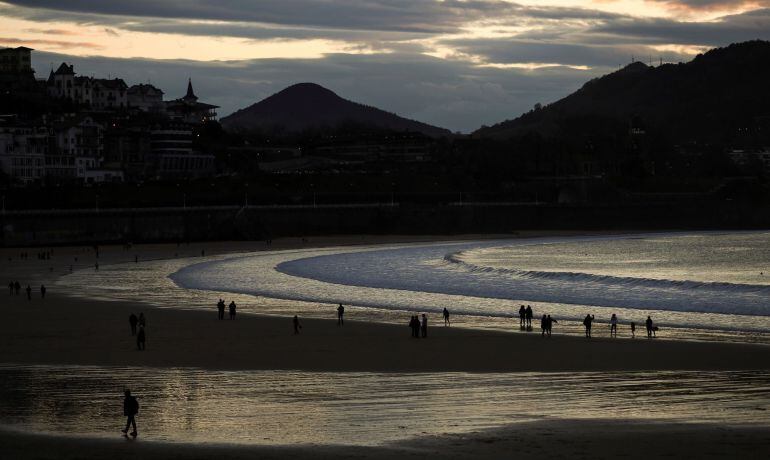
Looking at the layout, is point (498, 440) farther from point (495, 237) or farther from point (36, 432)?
point (495, 237)

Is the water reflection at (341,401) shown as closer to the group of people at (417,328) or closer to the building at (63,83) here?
the group of people at (417,328)

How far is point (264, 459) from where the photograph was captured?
61.0ft

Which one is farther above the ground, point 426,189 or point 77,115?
point 77,115

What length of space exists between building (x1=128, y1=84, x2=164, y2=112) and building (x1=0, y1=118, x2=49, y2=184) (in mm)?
63199

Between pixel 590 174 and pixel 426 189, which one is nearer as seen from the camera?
pixel 426 189

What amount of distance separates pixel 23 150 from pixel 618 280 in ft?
252

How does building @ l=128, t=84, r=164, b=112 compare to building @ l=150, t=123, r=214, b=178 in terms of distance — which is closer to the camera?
building @ l=150, t=123, r=214, b=178

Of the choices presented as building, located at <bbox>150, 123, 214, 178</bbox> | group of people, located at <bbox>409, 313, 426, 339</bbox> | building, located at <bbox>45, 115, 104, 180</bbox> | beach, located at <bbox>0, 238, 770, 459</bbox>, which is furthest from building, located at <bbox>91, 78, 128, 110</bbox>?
group of people, located at <bbox>409, 313, 426, 339</bbox>

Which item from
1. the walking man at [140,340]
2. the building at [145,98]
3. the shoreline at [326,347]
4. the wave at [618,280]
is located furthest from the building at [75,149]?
the walking man at [140,340]

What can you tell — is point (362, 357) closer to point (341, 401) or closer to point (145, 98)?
point (341, 401)

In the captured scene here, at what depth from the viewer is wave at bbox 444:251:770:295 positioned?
2159 inches

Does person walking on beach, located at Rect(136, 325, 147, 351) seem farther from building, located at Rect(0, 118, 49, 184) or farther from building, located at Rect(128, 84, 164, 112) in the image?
building, located at Rect(128, 84, 164, 112)

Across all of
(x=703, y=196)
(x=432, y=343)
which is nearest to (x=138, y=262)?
(x=432, y=343)

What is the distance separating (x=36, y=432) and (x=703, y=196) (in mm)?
135647
